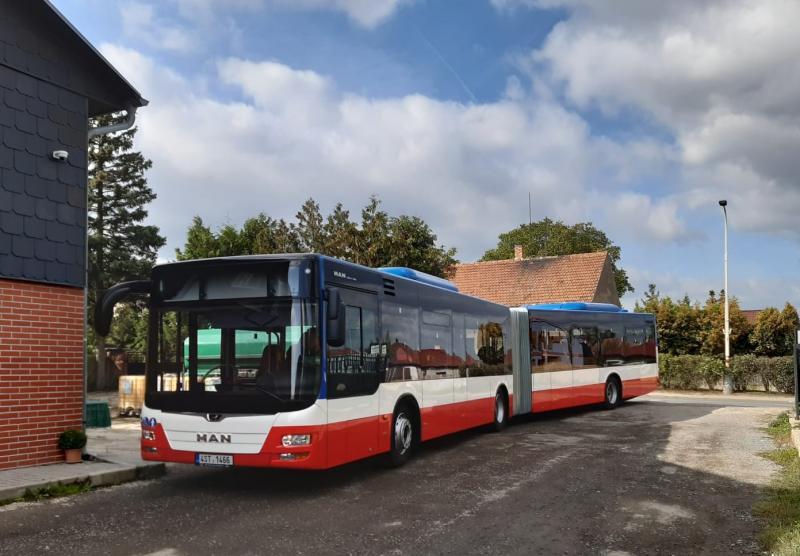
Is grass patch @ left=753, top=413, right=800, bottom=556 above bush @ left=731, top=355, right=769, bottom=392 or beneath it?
beneath

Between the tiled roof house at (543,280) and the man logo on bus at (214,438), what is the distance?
35181mm

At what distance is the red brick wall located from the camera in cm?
985

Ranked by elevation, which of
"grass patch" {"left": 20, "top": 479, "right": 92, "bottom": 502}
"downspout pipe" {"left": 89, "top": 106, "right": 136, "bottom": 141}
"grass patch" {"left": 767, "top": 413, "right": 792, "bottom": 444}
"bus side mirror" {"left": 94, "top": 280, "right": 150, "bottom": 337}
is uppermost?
"downspout pipe" {"left": 89, "top": 106, "right": 136, "bottom": 141}

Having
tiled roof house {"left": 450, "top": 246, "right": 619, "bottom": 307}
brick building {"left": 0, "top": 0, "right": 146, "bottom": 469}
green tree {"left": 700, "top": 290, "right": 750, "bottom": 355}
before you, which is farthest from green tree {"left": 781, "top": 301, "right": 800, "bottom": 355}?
brick building {"left": 0, "top": 0, "right": 146, "bottom": 469}

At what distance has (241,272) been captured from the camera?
29.4 feet

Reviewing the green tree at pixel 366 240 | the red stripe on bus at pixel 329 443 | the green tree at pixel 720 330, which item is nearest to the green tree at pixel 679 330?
the green tree at pixel 720 330

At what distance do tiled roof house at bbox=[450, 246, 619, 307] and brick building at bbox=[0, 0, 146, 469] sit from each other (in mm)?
34065

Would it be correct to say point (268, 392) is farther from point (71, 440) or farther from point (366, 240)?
point (366, 240)

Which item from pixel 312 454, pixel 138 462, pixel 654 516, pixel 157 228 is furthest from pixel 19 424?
pixel 157 228

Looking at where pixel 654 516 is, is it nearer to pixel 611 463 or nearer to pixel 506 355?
pixel 611 463

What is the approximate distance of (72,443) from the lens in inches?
412

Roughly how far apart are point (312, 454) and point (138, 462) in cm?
342

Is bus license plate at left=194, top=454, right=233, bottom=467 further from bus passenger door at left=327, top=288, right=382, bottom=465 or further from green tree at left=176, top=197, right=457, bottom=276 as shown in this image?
green tree at left=176, top=197, right=457, bottom=276

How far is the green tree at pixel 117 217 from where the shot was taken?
1433 inches
